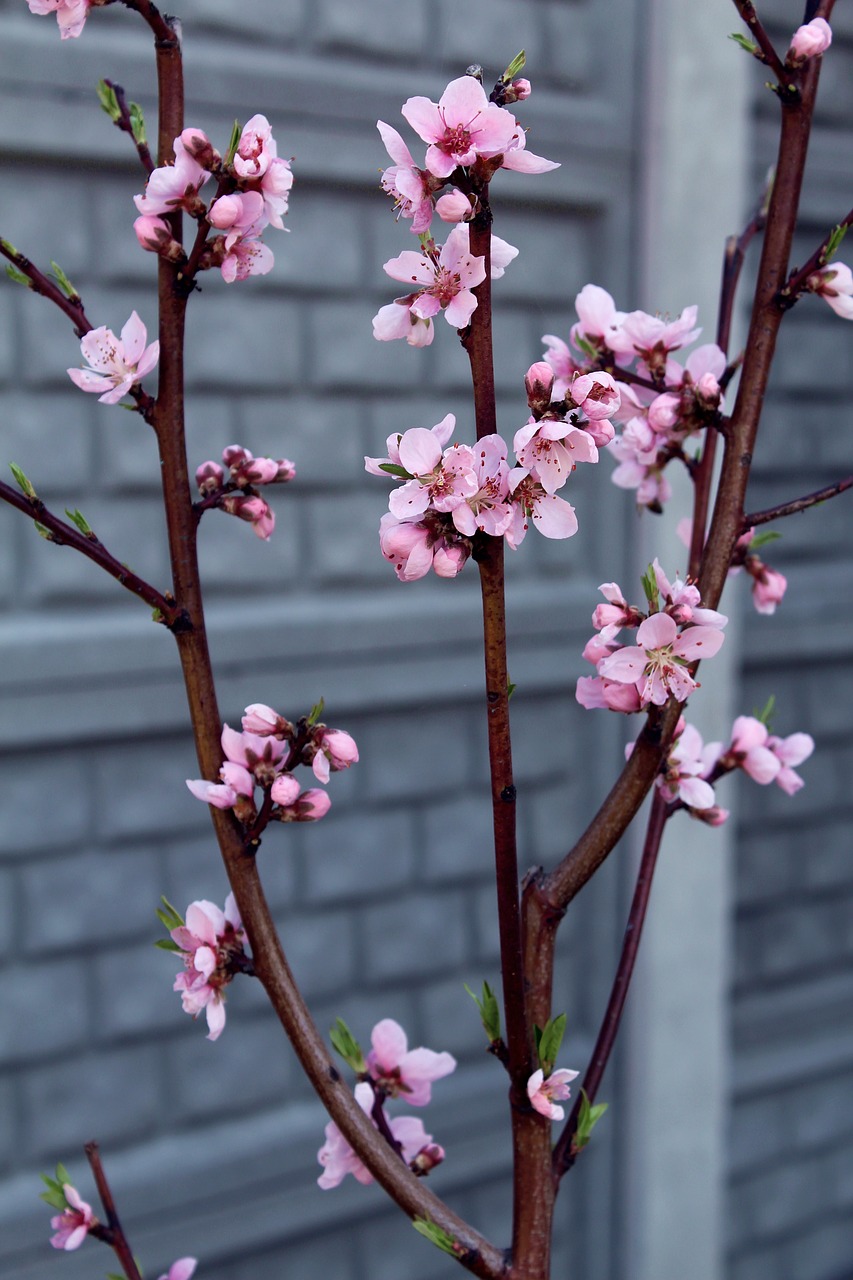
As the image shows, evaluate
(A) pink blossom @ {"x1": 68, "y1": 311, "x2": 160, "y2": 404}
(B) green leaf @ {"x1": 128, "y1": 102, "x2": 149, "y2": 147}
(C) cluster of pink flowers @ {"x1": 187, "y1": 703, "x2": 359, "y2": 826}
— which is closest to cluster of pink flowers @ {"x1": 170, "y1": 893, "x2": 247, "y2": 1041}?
(C) cluster of pink flowers @ {"x1": 187, "y1": 703, "x2": 359, "y2": 826}

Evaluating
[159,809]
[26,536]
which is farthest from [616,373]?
[159,809]

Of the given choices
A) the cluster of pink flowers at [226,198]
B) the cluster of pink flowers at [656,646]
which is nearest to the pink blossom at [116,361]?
the cluster of pink flowers at [226,198]

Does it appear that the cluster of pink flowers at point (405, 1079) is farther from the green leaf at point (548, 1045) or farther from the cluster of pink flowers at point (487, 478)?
the cluster of pink flowers at point (487, 478)

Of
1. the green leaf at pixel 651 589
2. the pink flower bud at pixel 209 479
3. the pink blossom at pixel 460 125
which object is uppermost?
the pink blossom at pixel 460 125

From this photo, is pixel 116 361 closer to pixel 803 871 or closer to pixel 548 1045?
pixel 548 1045

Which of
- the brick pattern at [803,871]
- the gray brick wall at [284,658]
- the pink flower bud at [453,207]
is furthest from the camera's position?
the brick pattern at [803,871]

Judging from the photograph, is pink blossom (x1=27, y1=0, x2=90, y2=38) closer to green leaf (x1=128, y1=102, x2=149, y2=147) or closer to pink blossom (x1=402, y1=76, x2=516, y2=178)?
green leaf (x1=128, y1=102, x2=149, y2=147)
